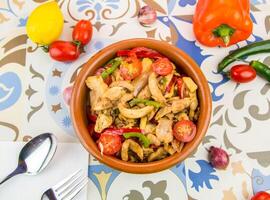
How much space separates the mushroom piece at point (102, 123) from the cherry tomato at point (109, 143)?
1 centimetres

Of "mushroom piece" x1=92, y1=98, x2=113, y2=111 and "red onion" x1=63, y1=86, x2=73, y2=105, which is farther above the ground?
"red onion" x1=63, y1=86, x2=73, y2=105

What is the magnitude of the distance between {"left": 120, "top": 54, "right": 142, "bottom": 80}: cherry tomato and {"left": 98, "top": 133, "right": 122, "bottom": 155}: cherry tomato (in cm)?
13

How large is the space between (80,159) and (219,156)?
0.30m

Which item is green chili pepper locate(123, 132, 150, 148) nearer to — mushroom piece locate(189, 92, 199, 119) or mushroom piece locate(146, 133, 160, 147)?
mushroom piece locate(146, 133, 160, 147)

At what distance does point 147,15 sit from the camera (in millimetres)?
978

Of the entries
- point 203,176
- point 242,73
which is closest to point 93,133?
point 203,176

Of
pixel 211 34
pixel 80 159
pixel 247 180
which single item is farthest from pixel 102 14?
pixel 247 180

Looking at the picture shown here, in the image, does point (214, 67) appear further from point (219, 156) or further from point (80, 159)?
point (80, 159)

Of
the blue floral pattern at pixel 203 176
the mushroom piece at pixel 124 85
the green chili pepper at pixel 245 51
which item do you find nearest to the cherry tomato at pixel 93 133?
the mushroom piece at pixel 124 85

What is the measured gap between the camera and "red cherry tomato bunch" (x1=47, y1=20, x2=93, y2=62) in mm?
924

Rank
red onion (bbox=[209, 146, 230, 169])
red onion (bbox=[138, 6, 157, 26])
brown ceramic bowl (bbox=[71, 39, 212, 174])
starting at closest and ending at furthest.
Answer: brown ceramic bowl (bbox=[71, 39, 212, 174])
red onion (bbox=[209, 146, 230, 169])
red onion (bbox=[138, 6, 157, 26])

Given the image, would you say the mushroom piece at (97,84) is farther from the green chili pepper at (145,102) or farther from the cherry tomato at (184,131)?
the cherry tomato at (184,131)

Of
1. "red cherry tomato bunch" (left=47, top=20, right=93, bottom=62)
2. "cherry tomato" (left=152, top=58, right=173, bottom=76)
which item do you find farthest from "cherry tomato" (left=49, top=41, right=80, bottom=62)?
"cherry tomato" (left=152, top=58, right=173, bottom=76)

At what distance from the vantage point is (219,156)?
87cm
